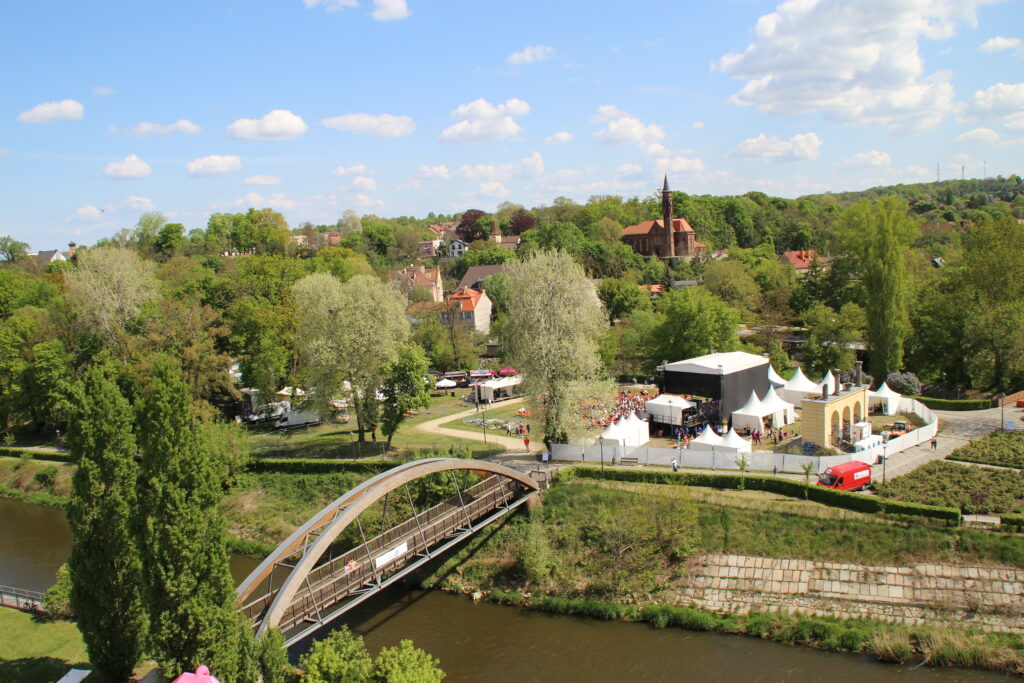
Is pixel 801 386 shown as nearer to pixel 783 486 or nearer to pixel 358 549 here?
pixel 783 486

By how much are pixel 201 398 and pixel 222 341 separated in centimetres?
938

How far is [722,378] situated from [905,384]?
11.4 metres

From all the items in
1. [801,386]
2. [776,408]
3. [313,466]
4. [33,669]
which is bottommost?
[33,669]

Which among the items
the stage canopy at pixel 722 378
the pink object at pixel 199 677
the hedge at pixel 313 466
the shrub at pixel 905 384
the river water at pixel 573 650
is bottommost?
the river water at pixel 573 650

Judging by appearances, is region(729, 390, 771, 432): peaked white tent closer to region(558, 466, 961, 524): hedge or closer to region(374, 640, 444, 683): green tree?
region(558, 466, 961, 524): hedge

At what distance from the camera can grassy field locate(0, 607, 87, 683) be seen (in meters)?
17.4

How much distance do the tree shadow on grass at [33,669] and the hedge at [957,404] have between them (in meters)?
37.1

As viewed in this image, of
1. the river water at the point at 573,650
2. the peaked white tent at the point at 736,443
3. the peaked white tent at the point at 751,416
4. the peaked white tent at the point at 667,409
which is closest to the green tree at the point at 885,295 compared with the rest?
the peaked white tent at the point at 751,416

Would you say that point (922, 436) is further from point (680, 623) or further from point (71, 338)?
point (71, 338)

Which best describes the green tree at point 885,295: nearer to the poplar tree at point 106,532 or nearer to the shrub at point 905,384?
the shrub at point 905,384

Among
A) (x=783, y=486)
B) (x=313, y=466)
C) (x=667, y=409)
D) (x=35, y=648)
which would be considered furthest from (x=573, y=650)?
(x=313, y=466)

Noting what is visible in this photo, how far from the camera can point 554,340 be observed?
93.0 ft

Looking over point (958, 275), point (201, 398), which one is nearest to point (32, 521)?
point (201, 398)

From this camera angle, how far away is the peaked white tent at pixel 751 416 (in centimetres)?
3102
